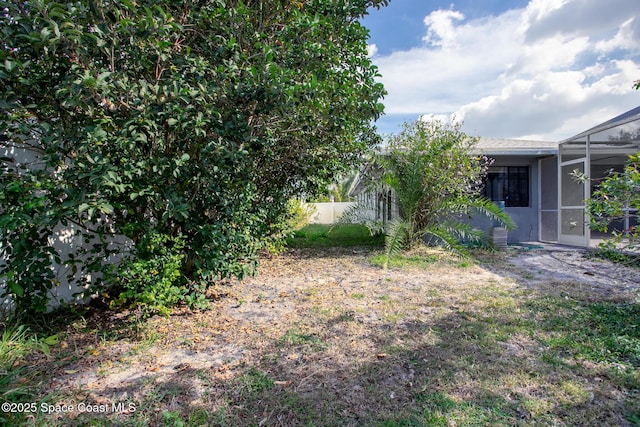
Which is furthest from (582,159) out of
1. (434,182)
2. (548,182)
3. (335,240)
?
(335,240)

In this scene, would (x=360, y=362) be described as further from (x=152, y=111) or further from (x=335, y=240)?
(x=335, y=240)

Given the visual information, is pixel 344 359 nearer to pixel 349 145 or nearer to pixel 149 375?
pixel 149 375

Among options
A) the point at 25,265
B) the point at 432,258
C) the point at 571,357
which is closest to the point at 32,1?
the point at 25,265

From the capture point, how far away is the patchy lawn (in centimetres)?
220

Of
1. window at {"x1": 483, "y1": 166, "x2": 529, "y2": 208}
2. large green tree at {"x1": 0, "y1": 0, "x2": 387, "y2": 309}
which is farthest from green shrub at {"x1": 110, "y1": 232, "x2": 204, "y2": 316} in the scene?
window at {"x1": 483, "y1": 166, "x2": 529, "y2": 208}

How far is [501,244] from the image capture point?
350 inches

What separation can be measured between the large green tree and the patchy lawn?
0.75 metres

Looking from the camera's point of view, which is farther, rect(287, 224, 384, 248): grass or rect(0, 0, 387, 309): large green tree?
rect(287, 224, 384, 248): grass

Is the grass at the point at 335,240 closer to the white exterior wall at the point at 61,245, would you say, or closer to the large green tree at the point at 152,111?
the large green tree at the point at 152,111

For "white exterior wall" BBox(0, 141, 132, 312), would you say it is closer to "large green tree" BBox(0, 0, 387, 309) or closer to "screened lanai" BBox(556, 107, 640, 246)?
"large green tree" BBox(0, 0, 387, 309)

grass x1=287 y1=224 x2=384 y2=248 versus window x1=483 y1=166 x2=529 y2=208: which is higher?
window x1=483 y1=166 x2=529 y2=208

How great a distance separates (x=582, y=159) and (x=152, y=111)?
10.6m

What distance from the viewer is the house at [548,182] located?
8.80 metres

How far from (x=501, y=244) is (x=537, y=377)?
7.07 m
